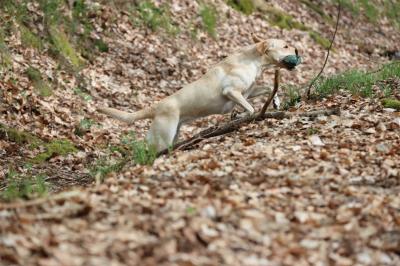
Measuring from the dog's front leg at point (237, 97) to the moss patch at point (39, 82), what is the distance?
3.57 m

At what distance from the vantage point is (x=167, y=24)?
13984mm

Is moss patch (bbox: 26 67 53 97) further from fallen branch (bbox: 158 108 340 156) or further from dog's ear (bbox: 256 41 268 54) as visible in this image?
dog's ear (bbox: 256 41 268 54)

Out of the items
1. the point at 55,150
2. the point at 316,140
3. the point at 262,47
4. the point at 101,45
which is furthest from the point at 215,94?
the point at 101,45

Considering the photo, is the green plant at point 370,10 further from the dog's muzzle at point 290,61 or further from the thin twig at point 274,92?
the thin twig at point 274,92

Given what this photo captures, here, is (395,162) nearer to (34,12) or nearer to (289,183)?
(289,183)

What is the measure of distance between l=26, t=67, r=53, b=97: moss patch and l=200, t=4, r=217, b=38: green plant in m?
5.48

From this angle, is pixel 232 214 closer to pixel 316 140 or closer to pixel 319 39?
pixel 316 140

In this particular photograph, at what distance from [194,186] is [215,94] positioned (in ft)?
9.62

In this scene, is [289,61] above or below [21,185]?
above

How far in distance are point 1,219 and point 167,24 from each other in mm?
10170

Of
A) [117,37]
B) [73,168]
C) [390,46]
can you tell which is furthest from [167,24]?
[390,46]

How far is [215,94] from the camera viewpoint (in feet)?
26.1

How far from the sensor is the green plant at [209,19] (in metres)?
14.7

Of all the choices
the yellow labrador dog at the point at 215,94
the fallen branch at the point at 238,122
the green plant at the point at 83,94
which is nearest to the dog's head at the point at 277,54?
the yellow labrador dog at the point at 215,94
